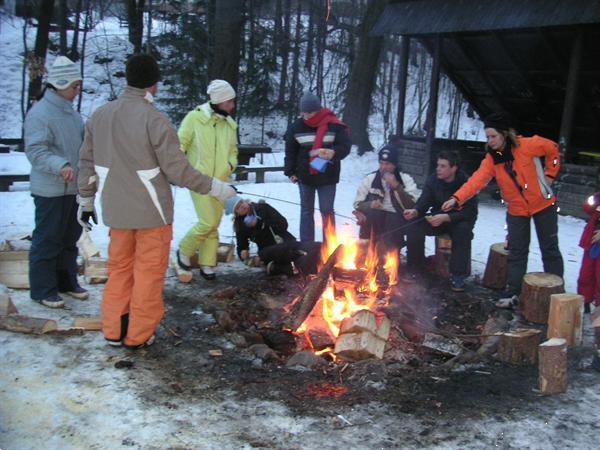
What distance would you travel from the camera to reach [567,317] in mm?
4812

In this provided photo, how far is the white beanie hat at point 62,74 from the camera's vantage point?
15.6 ft

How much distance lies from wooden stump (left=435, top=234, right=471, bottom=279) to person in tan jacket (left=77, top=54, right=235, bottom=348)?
3239 millimetres

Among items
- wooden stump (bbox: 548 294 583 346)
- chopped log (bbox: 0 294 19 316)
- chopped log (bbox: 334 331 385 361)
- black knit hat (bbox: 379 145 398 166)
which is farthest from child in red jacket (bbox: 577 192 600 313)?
chopped log (bbox: 0 294 19 316)

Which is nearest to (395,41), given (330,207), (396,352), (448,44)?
(448,44)

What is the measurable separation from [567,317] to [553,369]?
96 centimetres

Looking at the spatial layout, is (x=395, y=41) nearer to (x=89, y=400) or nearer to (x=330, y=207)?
(x=330, y=207)

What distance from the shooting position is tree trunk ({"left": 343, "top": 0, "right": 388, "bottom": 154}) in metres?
15.3

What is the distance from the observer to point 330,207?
23.3 ft

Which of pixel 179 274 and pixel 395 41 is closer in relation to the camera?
pixel 179 274

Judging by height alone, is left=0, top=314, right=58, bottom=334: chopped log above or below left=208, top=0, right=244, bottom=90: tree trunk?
below

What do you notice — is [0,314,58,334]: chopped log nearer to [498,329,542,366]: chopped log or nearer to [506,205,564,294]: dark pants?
[498,329,542,366]: chopped log

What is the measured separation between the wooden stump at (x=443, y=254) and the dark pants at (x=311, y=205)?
1.32 meters

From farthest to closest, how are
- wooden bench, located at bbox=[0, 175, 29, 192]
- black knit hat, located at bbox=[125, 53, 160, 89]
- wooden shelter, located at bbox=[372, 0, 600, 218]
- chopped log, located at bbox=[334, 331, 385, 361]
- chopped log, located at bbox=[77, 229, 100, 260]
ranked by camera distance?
wooden shelter, located at bbox=[372, 0, 600, 218] → wooden bench, located at bbox=[0, 175, 29, 192] → chopped log, located at bbox=[77, 229, 100, 260] → chopped log, located at bbox=[334, 331, 385, 361] → black knit hat, located at bbox=[125, 53, 160, 89]

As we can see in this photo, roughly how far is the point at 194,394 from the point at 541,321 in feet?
11.0
